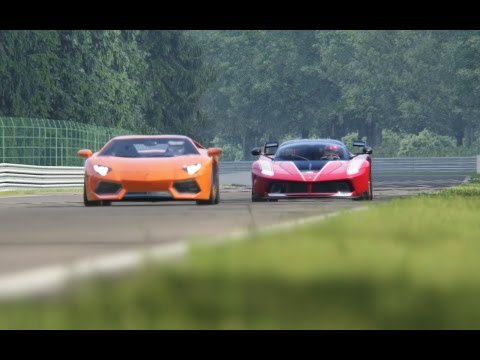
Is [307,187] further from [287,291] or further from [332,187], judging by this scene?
[287,291]

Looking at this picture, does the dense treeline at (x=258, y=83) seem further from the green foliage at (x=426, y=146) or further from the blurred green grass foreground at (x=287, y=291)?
the blurred green grass foreground at (x=287, y=291)

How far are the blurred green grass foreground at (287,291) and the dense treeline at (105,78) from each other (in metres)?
45.3

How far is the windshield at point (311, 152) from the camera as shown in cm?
2462

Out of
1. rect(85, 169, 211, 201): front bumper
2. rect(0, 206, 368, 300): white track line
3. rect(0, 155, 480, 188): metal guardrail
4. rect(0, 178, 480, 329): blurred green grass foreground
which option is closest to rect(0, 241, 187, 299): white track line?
rect(0, 206, 368, 300): white track line

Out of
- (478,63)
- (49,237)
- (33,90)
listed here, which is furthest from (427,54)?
(49,237)

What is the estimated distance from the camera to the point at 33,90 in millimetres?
55656

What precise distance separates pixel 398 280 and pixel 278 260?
1.60 metres

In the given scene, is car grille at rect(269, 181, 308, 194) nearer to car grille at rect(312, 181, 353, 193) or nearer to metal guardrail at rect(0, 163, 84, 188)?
car grille at rect(312, 181, 353, 193)

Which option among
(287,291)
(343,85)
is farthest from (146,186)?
(343,85)

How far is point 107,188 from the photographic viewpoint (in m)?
21.9

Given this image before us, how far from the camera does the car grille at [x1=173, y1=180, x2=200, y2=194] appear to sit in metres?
21.7

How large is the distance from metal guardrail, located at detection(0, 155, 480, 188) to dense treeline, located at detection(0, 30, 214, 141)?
37.7 feet

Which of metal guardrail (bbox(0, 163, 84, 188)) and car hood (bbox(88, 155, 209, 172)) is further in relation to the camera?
metal guardrail (bbox(0, 163, 84, 188))

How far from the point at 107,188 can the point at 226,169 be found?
7502cm
